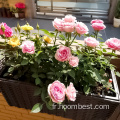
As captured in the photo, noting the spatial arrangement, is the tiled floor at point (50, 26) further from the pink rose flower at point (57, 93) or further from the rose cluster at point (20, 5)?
the pink rose flower at point (57, 93)

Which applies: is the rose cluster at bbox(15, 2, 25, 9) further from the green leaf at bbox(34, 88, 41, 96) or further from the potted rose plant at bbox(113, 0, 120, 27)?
the green leaf at bbox(34, 88, 41, 96)

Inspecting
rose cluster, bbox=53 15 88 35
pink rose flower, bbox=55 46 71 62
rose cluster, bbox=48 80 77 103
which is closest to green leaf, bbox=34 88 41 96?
rose cluster, bbox=48 80 77 103

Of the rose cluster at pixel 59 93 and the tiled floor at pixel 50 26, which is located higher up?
the rose cluster at pixel 59 93

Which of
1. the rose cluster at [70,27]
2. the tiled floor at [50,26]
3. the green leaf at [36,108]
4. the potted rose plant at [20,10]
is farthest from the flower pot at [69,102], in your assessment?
the potted rose plant at [20,10]

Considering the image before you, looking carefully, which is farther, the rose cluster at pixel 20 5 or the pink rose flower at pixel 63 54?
the rose cluster at pixel 20 5

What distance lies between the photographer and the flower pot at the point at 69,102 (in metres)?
0.79

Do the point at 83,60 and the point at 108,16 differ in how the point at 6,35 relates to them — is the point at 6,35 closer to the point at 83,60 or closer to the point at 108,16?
the point at 83,60

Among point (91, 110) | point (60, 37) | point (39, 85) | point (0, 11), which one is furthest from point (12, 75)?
point (0, 11)

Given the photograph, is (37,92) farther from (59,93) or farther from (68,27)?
(68,27)

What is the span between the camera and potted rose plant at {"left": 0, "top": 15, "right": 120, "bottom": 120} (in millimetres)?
739

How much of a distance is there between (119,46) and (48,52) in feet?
1.42

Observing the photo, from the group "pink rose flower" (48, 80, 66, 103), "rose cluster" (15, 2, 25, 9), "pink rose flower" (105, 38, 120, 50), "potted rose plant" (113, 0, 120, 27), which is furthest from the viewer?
"rose cluster" (15, 2, 25, 9)

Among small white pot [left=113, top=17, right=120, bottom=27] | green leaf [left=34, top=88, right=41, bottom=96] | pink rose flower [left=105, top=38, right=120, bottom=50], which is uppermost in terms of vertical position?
pink rose flower [left=105, top=38, right=120, bottom=50]

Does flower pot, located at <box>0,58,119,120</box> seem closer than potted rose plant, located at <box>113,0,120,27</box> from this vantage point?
Yes
